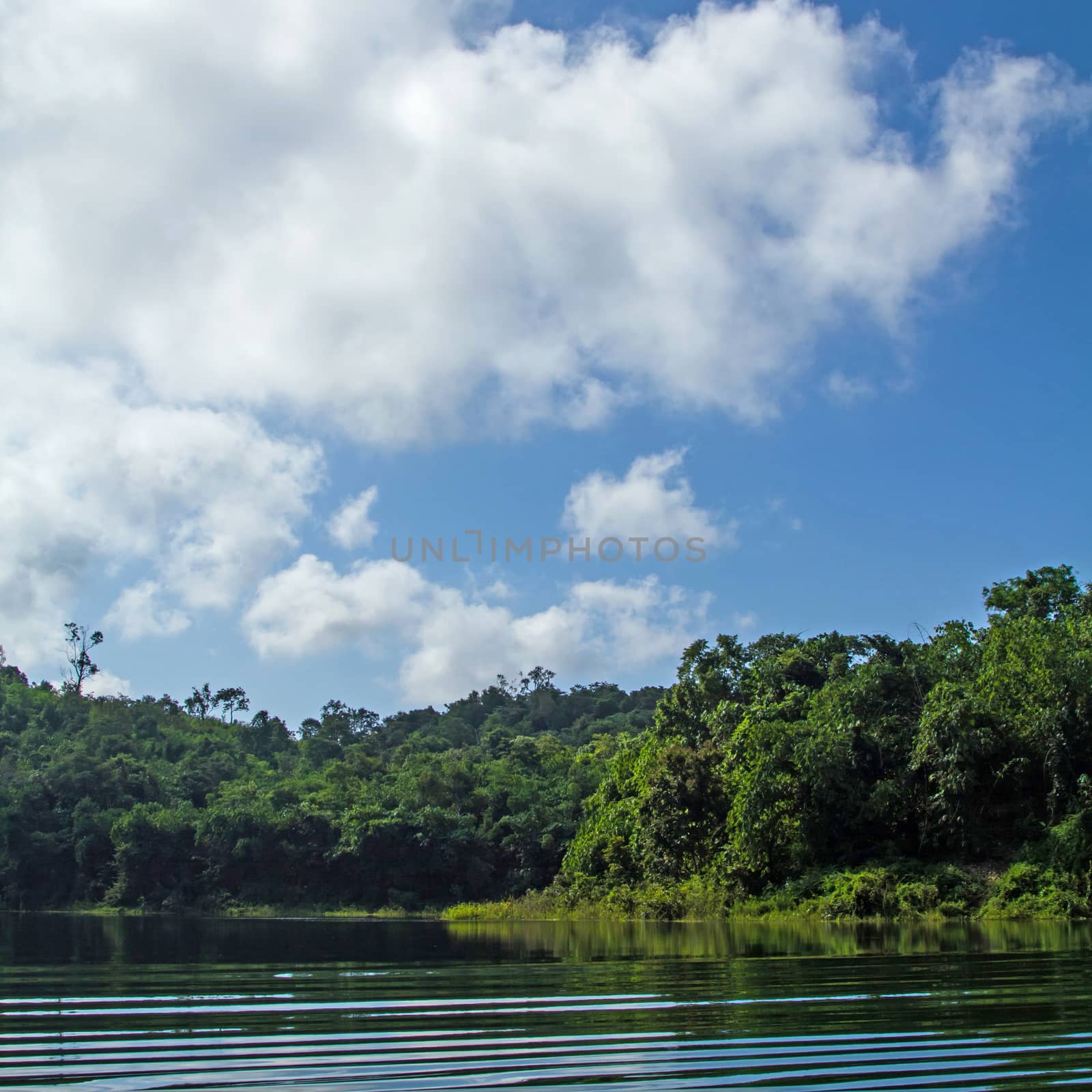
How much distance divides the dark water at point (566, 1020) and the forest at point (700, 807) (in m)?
15.1

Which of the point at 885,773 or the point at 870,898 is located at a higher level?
the point at 885,773

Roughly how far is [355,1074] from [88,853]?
6430 centimetres

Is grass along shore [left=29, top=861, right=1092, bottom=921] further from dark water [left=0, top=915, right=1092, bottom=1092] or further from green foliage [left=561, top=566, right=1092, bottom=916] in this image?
dark water [left=0, top=915, right=1092, bottom=1092]

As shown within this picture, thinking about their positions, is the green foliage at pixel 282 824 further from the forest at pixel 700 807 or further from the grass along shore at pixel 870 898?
the grass along shore at pixel 870 898

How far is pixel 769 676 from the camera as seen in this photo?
131 feet

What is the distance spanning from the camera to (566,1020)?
7.30 m

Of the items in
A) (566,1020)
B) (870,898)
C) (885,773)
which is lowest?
(870,898)

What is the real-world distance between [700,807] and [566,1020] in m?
30.9

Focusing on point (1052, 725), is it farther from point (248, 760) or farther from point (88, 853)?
point (248, 760)

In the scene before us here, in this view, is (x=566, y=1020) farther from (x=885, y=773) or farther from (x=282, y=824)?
(x=282, y=824)

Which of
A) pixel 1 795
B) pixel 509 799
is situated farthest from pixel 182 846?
pixel 509 799

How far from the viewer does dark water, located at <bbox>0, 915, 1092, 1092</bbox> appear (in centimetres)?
527

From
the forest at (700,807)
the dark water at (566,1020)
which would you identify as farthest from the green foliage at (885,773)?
the dark water at (566,1020)

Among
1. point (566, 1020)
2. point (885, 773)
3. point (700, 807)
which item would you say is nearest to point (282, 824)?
point (700, 807)
